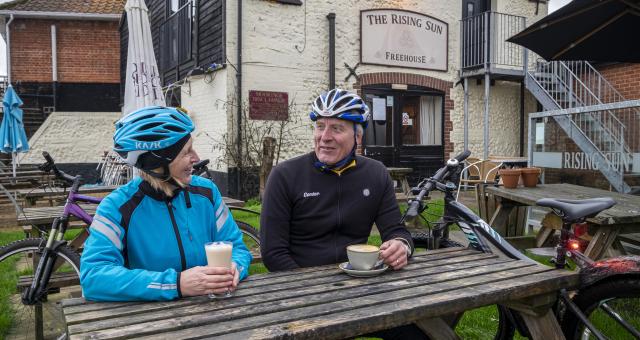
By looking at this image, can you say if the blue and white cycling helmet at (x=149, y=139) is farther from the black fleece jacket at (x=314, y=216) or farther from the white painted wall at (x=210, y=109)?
the white painted wall at (x=210, y=109)

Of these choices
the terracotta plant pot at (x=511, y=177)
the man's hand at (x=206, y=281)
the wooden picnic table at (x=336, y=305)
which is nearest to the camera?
the wooden picnic table at (x=336, y=305)

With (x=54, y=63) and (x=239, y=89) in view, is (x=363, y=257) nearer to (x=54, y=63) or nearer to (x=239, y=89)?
(x=239, y=89)

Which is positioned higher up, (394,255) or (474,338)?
(394,255)

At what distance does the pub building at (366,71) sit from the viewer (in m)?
9.94

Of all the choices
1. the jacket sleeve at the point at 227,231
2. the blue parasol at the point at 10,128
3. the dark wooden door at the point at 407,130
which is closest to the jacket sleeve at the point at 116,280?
the jacket sleeve at the point at 227,231

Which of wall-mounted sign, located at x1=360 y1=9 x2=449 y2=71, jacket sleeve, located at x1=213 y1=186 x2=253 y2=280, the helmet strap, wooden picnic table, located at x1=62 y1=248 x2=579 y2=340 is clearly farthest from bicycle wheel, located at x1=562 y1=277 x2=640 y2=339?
wall-mounted sign, located at x1=360 y1=9 x2=449 y2=71

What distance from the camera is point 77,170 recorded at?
16578mm

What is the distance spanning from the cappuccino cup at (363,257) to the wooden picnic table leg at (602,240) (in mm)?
2408

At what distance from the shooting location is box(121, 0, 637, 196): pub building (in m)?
9.94

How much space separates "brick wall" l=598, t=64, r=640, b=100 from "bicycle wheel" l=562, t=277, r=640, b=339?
9956mm

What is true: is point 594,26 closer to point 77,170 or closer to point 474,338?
point 474,338

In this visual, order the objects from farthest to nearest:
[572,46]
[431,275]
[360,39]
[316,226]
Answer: [360,39]
[572,46]
[316,226]
[431,275]

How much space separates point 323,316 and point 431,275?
0.60m

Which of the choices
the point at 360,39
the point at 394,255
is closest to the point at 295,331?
the point at 394,255
